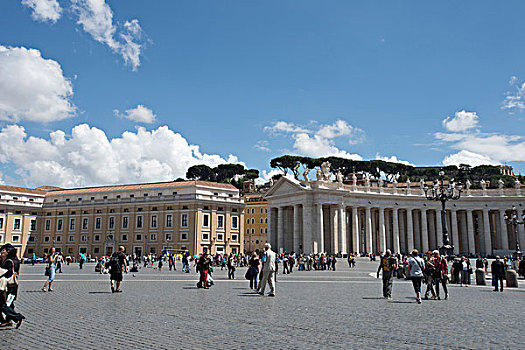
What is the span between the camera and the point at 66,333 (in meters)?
8.99

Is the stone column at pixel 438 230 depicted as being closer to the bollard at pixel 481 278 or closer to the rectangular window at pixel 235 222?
the rectangular window at pixel 235 222

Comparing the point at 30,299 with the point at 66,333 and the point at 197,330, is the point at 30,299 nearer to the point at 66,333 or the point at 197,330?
the point at 66,333

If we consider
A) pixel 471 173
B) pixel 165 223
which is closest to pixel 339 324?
pixel 165 223

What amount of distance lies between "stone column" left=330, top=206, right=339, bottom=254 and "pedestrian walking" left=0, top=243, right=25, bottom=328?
5525cm

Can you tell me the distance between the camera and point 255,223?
95.2 m

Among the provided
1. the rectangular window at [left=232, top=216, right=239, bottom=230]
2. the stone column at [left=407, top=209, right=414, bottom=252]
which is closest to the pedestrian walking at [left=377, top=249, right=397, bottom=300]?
the stone column at [left=407, top=209, right=414, bottom=252]

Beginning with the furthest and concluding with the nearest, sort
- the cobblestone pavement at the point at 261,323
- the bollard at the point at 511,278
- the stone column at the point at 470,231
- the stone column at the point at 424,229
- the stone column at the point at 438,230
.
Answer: the stone column at the point at 438,230 < the stone column at the point at 470,231 < the stone column at the point at 424,229 < the bollard at the point at 511,278 < the cobblestone pavement at the point at 261,323

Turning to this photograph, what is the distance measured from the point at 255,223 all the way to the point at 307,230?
34.1 meters

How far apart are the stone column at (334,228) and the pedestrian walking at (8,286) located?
55253 millimetres

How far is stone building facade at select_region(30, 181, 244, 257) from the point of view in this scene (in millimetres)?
72875

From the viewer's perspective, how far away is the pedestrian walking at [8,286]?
9242mm

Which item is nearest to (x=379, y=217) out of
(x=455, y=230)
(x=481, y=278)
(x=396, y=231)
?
(x=396, y=231)

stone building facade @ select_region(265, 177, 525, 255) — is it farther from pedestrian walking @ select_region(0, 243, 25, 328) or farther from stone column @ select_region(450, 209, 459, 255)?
pedestrian walking @ select_region(0, 243, 25, 328)

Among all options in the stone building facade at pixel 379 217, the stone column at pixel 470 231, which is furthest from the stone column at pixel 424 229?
the stone column at pixel 470 231
